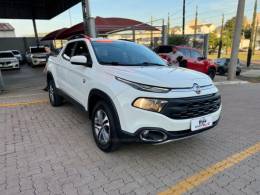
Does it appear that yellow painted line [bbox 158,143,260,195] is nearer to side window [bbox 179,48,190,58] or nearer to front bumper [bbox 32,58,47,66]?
side window [bbox 179,48,190,58]

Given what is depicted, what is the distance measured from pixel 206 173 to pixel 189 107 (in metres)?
0.94

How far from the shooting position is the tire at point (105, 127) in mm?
3179

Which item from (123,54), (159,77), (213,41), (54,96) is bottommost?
(54,96)

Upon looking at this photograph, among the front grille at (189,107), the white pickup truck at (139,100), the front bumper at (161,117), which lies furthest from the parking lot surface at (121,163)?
the front grille at (189,107)

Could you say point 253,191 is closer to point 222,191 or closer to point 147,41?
point 222,191

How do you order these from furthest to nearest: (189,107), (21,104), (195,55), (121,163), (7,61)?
(7,61) < (195,55) < (21,104) < (121,163) < (189,107)

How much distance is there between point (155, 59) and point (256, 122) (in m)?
2.82

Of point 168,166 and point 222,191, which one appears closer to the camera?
point 222,191

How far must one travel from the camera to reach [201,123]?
125 inches

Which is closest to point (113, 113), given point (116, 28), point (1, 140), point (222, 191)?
point (222, 191)

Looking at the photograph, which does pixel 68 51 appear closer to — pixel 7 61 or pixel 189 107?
pixel 189 107

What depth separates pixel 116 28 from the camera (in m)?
16.0

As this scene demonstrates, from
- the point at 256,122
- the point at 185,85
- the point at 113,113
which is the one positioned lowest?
the point at 256,122

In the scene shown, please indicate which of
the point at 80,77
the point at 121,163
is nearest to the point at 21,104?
the point at 80,77
